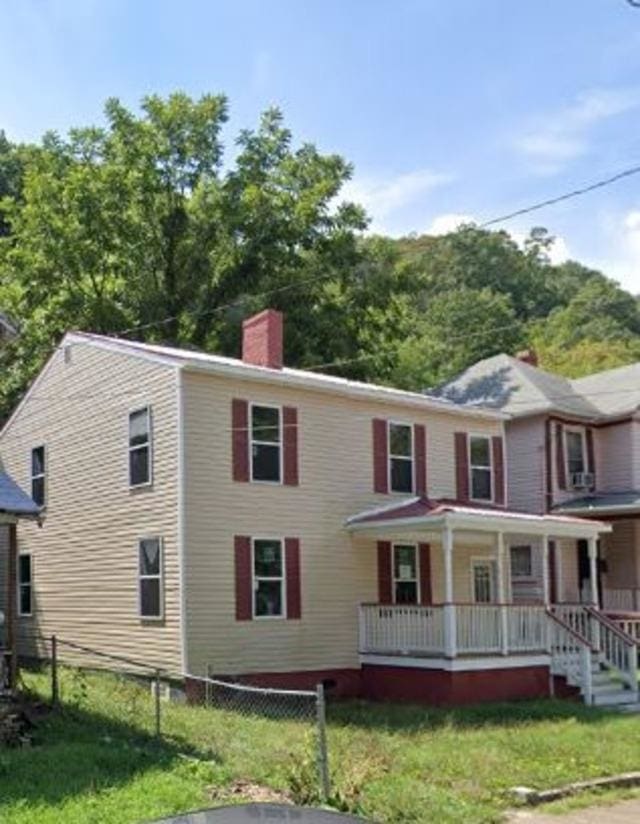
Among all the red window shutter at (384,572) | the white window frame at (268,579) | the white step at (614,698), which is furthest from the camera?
the red window shutter at (384,572)

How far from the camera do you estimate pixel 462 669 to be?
19766 millimetres

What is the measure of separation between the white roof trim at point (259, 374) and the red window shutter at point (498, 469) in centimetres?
84

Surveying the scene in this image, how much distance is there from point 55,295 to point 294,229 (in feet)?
26.2

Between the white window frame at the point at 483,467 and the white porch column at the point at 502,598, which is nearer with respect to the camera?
the white porch column at the point at 502,598

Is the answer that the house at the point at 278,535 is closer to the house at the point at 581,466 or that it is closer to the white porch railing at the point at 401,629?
the white porch railing at the point at 401,629

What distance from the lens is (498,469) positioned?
2539cm

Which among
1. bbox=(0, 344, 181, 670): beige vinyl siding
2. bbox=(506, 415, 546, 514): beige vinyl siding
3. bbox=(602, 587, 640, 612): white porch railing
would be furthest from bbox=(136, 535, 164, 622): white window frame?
bbox=(602, 587, 640, 612): white porch railing

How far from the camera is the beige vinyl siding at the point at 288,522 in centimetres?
1970

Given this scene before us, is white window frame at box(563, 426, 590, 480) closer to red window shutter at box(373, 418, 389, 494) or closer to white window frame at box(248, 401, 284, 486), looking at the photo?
red window shutter at box(373, 418, 389, 494)

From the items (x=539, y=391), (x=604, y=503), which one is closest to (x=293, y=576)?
(x=604, y=503)

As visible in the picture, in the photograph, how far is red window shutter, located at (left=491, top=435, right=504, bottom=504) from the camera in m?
25.3

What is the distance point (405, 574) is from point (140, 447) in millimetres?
6154

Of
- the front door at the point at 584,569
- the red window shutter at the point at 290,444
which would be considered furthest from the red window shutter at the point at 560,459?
the red window shutter at the point at 290,444

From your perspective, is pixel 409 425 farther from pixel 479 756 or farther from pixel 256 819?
pixel 256 819
